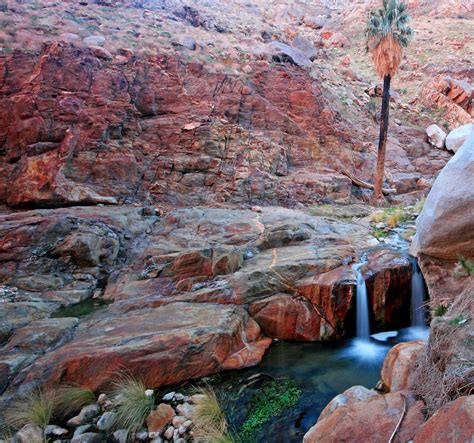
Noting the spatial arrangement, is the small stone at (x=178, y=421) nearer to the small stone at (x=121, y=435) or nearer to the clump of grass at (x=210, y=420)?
the clump of grass at (x=210, y=420)

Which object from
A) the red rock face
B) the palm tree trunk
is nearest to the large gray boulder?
the red rock face

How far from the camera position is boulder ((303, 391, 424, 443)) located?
3.10 meters

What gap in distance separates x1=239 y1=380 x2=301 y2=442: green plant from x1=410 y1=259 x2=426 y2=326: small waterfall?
3.50 m

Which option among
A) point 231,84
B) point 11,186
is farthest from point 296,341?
point 231,84

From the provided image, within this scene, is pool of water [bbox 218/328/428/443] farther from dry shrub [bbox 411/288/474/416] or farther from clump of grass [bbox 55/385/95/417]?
clump of grass [bbox 55/385/95/417]

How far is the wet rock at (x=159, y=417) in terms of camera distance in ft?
15.6

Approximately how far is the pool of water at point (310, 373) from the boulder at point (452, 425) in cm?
236

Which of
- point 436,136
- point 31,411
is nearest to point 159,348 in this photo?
point 31,411

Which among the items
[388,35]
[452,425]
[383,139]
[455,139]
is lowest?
[452,425]

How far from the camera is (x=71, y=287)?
939 cm

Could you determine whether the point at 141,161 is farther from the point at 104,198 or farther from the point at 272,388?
the point at 272,388

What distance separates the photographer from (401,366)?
427 cm

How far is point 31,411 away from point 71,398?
0.52 m

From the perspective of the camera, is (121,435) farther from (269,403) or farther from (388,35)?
(388,35)
